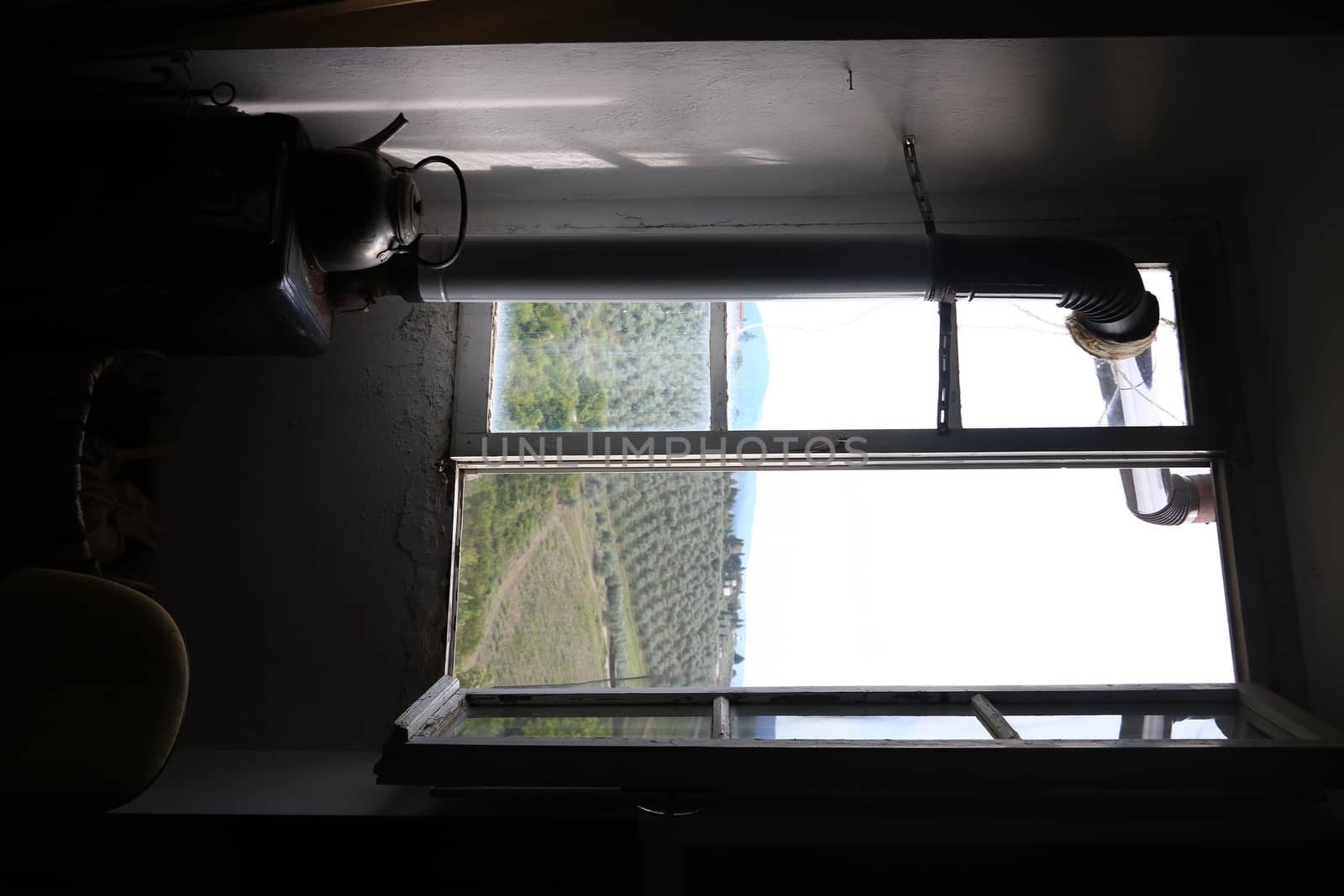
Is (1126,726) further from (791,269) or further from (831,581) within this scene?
(791,269)

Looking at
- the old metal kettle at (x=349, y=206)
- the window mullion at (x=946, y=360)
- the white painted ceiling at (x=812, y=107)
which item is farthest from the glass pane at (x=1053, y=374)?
the old metal kettle at (x=349, y=206)

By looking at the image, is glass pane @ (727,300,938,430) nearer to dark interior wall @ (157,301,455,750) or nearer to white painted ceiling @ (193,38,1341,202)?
white painted ceiling @ (193,38,1341,202)

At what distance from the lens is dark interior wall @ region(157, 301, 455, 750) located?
1546 millimetres

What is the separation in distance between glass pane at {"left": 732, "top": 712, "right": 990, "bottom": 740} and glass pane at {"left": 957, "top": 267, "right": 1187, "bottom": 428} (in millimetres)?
603

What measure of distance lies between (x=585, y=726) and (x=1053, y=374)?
1.18 meters

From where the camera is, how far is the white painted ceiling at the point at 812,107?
4.33 ft

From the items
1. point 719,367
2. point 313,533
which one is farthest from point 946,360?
point 313,533

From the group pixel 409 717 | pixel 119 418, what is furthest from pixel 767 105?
pixel 119 418

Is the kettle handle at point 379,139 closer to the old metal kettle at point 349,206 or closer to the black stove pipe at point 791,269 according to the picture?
the old metal kettle at point 349,206

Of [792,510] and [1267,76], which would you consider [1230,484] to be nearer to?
[1267,76]

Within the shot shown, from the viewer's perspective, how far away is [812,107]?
57.2 inches

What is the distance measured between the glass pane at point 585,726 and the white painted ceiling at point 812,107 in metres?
1.07

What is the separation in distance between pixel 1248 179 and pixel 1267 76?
34 centimetres

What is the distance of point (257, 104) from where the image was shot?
58.2 inches
